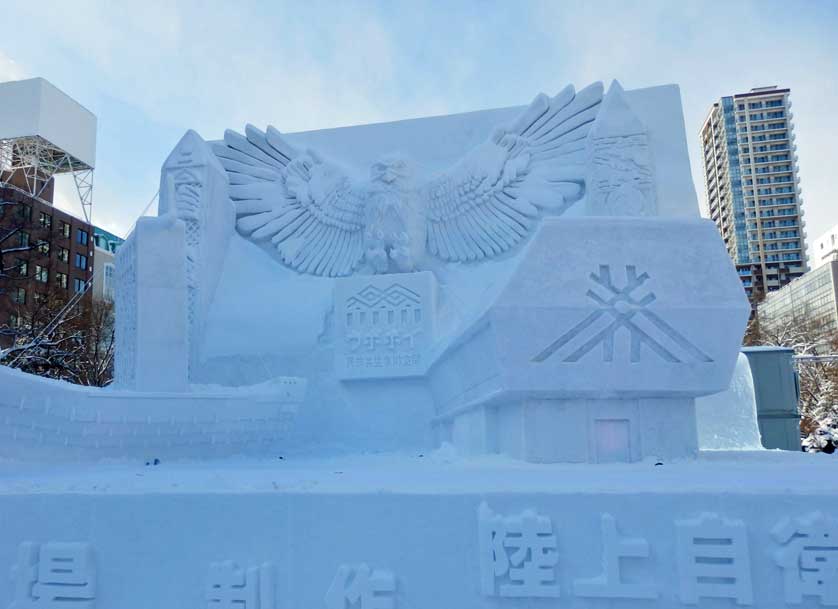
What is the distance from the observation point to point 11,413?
4.41 meters

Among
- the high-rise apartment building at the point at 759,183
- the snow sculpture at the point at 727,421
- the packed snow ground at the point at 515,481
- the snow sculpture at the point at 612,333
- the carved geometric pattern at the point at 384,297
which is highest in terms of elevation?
the high-rise apartment building at the point at 759,183

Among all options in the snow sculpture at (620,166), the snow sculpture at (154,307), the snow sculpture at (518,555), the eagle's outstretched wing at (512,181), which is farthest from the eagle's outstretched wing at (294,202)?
the snow sculpture at (518,555)

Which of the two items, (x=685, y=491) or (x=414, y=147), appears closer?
(x=685, y=491)

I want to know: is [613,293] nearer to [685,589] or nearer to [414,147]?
[685,589]

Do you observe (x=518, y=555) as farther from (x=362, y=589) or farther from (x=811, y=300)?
(x=811, y=300)

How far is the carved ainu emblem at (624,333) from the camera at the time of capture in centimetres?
356

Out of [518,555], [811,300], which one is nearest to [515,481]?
[518,555]

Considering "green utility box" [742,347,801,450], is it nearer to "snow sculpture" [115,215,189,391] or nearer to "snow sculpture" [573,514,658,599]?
"snow sculpture" [573,514,658,599]

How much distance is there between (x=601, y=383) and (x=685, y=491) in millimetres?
1193

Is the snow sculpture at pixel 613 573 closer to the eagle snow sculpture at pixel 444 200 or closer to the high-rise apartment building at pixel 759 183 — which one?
the eagle snow sculpture at pixel 444 200

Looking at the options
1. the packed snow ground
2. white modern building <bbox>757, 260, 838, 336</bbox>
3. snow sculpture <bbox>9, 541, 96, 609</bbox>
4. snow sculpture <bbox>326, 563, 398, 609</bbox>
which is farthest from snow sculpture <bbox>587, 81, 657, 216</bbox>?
white modern building <bbox>757, 260, 838, 336</bbox>

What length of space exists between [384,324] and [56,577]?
442 cm

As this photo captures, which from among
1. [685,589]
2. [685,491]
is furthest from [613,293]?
[685,589]

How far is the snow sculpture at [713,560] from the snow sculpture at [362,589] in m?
1.05
